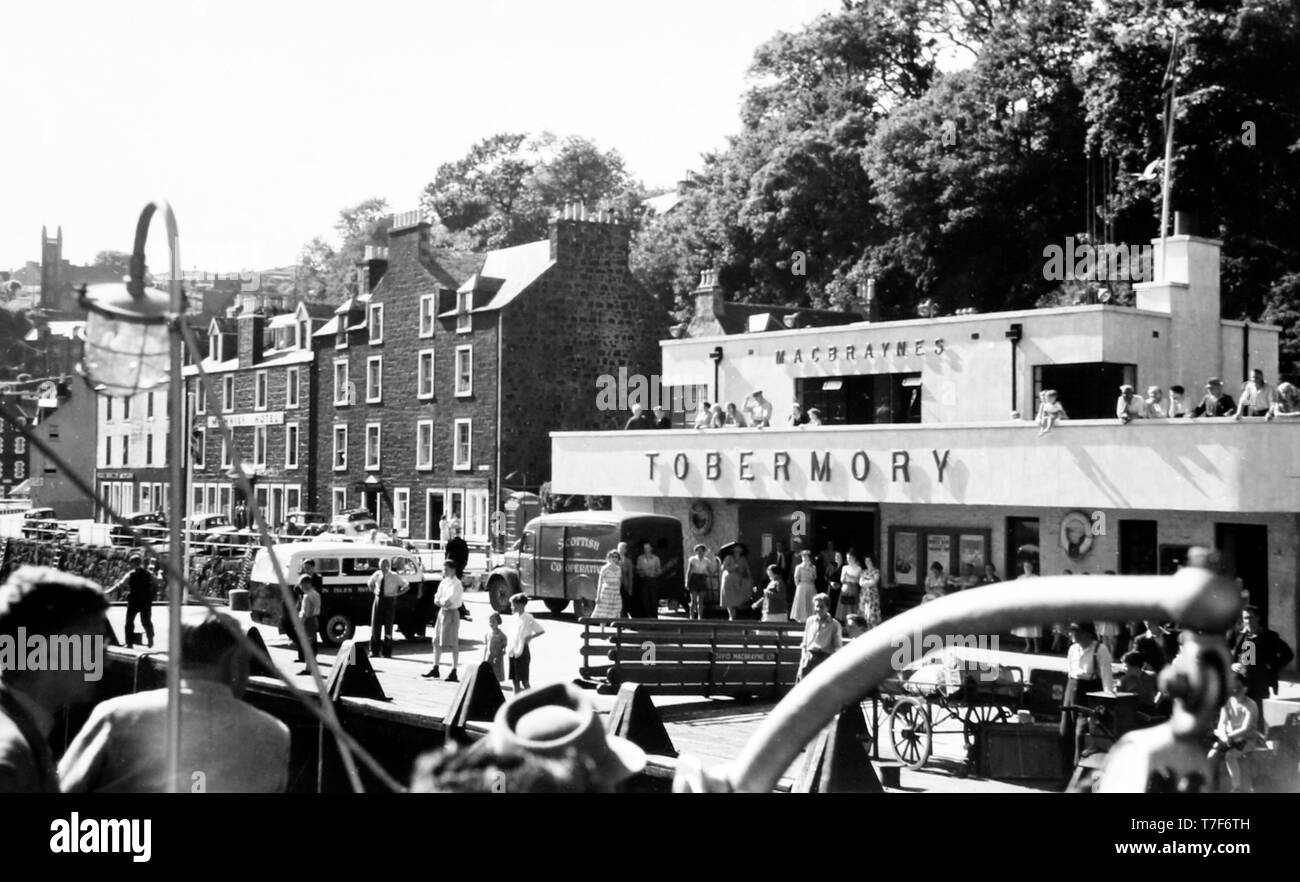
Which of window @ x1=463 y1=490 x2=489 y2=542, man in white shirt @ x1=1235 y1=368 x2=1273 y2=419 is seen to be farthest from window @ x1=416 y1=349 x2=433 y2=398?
man in white shirt @ x1=1235 y1=368 x2=1273 y2=419

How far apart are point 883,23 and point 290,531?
12.6ft

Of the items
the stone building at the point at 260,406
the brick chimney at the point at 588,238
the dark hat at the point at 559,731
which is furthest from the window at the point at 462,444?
the dark hat at the point at 559,731

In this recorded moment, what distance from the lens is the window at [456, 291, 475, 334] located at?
8434mm

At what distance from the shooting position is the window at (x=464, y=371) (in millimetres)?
9149

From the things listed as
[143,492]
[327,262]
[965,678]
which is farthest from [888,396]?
[143,492]

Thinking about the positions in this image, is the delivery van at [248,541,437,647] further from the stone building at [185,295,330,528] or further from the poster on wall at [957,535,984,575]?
the poster on wall at [957,535,984,575]

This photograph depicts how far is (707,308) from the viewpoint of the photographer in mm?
17359

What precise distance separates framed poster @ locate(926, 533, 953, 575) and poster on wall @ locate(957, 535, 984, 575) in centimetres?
11

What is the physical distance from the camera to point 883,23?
7.28m

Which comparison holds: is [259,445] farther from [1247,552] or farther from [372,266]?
[1247,552]

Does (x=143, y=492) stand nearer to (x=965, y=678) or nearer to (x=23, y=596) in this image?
(x=23, y=596)

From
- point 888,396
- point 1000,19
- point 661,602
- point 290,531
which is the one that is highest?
point 1000,19

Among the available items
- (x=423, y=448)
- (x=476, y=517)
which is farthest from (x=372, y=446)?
(x=476, y=517)
